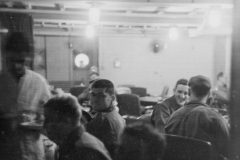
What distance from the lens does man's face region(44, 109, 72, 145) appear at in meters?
1.18

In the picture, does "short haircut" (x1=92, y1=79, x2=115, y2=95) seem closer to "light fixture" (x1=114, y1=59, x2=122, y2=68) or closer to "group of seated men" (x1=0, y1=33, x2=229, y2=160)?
"group of seated men" (x1=0, y1=33, x2=229, y2=160)

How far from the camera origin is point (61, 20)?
15.7ft

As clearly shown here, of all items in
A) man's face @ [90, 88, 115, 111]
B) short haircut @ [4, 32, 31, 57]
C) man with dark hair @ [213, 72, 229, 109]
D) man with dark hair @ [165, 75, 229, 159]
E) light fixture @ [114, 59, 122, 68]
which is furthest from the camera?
light fixture @ [114, 59, 122, 68]

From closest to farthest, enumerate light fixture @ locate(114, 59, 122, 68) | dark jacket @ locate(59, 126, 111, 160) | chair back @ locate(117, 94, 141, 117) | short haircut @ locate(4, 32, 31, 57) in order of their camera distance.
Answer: dark jacket @ locate(59, 126, 111, 160)
short haircut @ locate(4, 32, 31, 57)
chair back @ locate(117, 94, 141, 117)
light fixture @ locate(114, 59, 122, 68)

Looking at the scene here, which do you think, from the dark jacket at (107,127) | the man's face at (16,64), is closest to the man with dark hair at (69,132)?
the man's face at (16,64)

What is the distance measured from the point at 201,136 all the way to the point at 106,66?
540 cm

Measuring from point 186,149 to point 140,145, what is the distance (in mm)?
306

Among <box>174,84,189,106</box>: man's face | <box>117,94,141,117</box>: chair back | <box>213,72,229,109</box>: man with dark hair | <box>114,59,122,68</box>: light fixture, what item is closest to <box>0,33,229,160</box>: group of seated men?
<box>213,72,229,109</box>: man with dark hair

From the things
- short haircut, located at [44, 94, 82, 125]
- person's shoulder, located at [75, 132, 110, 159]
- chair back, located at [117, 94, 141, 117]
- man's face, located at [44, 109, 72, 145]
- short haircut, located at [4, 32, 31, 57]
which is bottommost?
chair back, located at [117, 94, 141, 117]

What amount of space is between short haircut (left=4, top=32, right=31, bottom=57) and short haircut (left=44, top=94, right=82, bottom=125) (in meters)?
0.31

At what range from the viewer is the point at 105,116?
1723mm

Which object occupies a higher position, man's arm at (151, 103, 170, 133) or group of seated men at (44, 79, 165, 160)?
group of seated men at (44, 79, 165, 160)

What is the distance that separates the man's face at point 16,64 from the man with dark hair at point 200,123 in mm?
946

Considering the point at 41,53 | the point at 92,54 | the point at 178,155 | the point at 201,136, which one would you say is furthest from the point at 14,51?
the point at 92,54
